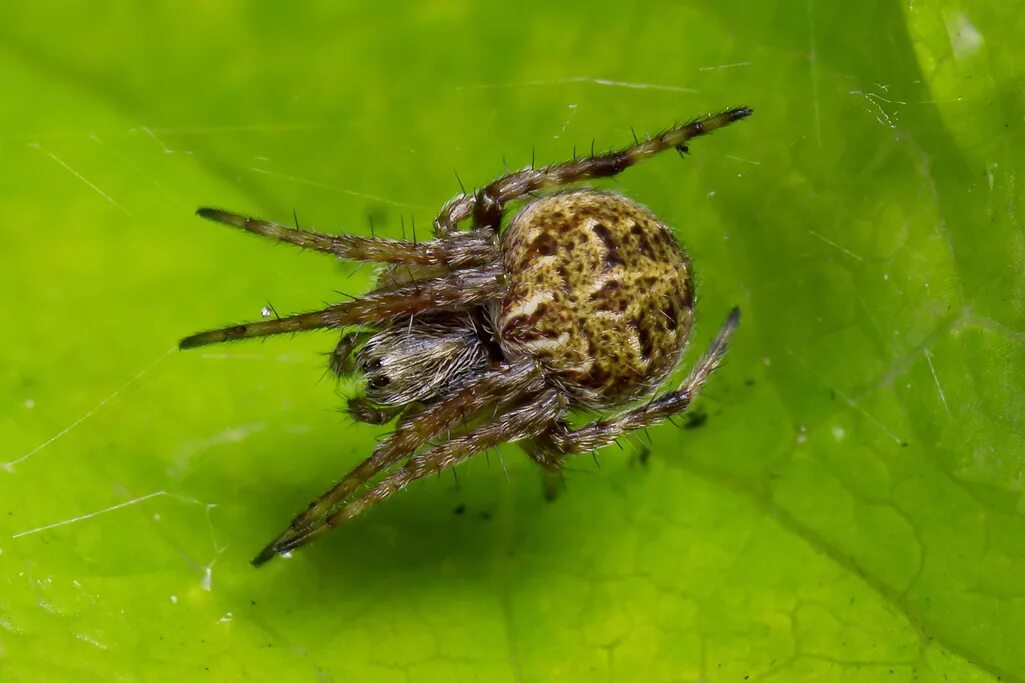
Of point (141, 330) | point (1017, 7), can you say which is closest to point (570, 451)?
point (141, 330)

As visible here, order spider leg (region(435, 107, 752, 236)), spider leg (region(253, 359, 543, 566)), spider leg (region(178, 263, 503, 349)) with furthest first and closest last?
spider leg (region(435, 107, 752, 236)) → spider leg (region(253, 359, 543, 566)) → spider leg (region(178, 263, 503, 349))

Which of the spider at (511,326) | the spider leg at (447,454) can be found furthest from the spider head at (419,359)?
the spider leg at (447,454)

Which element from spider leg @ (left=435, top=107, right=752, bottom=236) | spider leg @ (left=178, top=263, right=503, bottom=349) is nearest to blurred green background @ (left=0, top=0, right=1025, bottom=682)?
spider leg @ (left=435, top=107, right=752, bottom=236)

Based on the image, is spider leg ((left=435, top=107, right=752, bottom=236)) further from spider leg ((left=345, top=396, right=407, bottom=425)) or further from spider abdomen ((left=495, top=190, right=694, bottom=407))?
spider leg ((left=345, top=396, right=407, bottom=425))

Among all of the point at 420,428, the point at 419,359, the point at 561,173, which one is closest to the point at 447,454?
the point at 420,428

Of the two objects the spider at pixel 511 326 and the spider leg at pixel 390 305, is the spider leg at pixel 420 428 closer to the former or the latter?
the spider at pixel 511 326

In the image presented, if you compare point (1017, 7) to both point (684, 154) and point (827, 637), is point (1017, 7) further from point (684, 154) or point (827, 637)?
point (827, 637)
